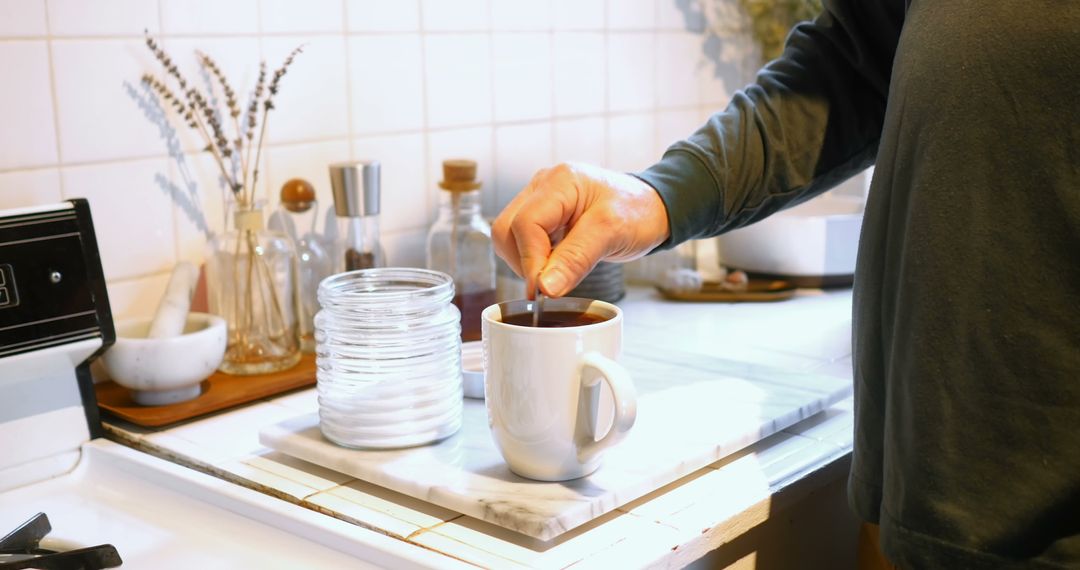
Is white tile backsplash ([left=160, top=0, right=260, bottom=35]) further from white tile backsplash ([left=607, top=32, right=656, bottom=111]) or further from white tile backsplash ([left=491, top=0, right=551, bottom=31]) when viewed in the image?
white tile backsplash ([left=607, top=32, right=656, bottom=111])

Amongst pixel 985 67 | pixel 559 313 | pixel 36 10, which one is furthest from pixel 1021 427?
pixel 36 10

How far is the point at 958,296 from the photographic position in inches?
29.0

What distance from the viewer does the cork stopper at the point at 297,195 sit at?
1271mm

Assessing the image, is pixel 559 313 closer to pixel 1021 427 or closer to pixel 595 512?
pixel 595 512

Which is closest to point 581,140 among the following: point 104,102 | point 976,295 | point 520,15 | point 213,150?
point 520,15

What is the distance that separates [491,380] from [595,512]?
13cm

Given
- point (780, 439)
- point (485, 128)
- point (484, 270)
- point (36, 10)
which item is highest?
point (36, 10)

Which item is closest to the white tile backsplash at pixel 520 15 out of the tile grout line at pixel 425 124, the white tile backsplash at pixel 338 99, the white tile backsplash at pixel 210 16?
the white tile backsplash at pixel 338 99

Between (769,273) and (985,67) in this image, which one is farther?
(769,273)

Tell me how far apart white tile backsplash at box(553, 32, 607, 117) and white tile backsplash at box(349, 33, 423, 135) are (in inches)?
11.0

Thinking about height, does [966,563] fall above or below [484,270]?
below

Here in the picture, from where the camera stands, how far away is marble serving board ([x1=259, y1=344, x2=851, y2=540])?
833mm

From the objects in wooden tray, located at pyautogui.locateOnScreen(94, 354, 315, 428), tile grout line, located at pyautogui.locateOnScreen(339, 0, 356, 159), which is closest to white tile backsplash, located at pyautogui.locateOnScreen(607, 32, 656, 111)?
tile grout line, located at pyautogui.locateOnScreen(339, 0, 356, 159)

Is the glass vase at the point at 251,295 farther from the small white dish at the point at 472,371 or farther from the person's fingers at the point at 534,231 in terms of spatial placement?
the person's fingers at the point at 534,231
